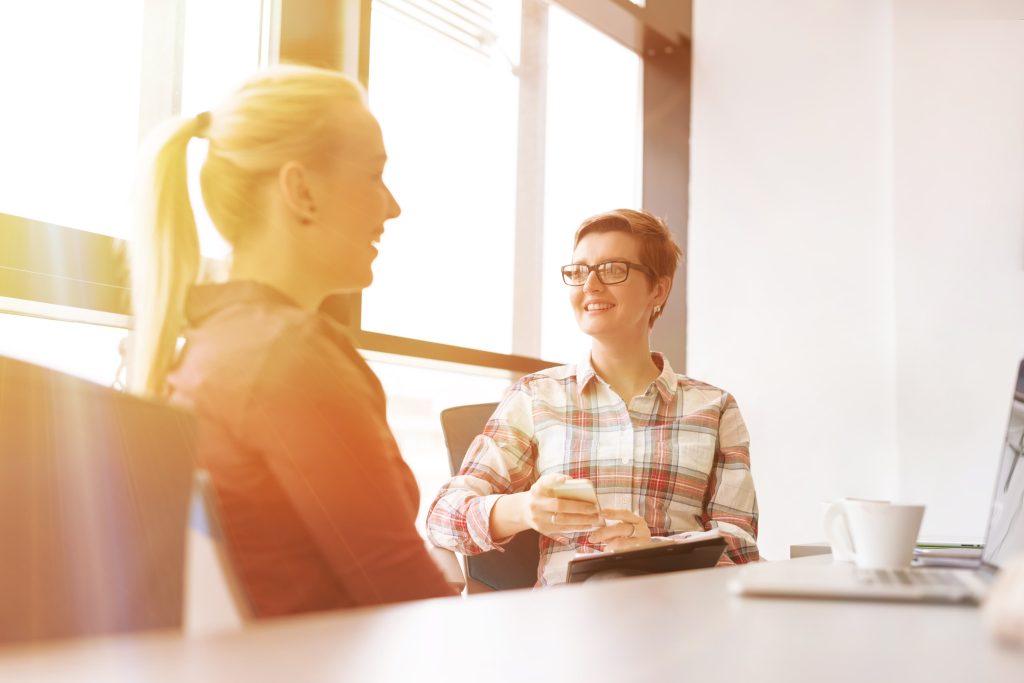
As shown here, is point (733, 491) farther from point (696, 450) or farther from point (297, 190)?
point (297, 190)

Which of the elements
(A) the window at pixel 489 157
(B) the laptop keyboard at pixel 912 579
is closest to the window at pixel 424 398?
(A) the window at pixel 489 157

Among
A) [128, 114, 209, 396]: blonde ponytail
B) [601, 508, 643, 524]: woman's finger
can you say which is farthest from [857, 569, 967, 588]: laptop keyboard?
[601, 508, 643, 524]: woman's finger

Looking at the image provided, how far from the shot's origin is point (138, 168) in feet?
3.21

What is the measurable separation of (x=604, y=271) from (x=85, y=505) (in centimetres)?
155

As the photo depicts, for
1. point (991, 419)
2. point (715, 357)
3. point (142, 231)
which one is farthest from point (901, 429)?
point (142, 231)

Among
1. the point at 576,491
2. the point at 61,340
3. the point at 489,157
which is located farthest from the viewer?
the point at 489,157

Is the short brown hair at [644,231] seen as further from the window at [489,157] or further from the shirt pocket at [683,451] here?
the window at [489,157]

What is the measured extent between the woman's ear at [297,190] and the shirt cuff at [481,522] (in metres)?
0.87

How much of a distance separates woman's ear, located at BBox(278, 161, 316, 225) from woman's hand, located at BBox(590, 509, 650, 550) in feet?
2.75

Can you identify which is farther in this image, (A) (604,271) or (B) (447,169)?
(B) (447,169)

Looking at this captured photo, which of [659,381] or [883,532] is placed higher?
[659,381]

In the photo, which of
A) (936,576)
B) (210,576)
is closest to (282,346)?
(210,576)

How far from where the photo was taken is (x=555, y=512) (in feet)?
4.84

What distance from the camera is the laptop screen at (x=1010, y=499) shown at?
3.19ft
